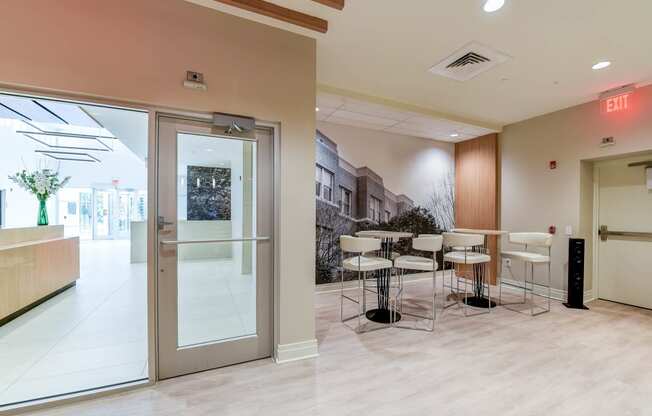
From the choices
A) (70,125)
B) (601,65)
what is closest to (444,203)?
(601,65)

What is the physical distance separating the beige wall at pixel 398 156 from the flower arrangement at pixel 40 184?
172 inches

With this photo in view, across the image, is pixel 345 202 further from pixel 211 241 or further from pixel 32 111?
pixel 32 111

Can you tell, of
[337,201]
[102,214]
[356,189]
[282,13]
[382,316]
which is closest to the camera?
[282,13]

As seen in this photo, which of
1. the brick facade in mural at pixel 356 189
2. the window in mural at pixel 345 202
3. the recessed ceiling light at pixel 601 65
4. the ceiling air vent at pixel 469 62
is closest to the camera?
the ceiling air vent at pixel 469 62

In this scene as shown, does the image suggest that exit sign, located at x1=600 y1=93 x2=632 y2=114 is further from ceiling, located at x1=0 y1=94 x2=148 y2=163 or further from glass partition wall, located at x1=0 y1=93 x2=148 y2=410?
ceiling, located at x1=0 y1=94 x2=148 y2=163

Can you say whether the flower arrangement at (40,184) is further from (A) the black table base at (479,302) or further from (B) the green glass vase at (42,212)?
(A) the black table base at (479,302)

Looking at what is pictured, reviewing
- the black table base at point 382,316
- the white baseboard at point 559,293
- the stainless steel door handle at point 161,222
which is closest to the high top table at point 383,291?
the black table base at point 382,316

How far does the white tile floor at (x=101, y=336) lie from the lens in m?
2.22

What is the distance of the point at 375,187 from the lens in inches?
206

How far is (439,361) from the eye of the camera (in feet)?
8.45

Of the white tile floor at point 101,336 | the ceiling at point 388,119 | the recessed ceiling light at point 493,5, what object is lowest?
the white tile floor at point 101,336

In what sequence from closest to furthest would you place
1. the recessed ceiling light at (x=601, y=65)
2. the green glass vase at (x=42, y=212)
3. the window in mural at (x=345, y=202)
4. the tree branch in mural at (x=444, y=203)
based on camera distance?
the recessed ceiling light at (x=601, y=65)
the green glass vase at (x=42, y=212)
the window in mural at (x=345, y=202)
the tree branch in mural at (x=444, y=203)

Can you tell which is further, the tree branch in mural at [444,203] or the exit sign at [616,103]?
the tree branch in mural at [444,203]

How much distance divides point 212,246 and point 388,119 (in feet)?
11.7
